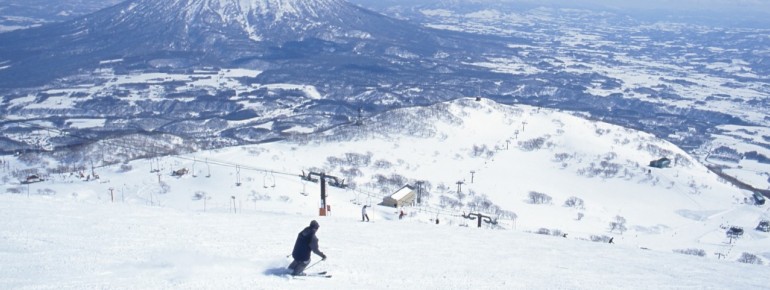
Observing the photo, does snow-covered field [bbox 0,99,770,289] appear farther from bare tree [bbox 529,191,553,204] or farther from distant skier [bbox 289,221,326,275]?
bare tree [bbox 529,191,553,204]

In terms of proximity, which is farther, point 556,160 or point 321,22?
point 321,22

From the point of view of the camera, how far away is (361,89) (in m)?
117

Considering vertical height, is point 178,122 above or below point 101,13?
below

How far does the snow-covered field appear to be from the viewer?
38.4 ft

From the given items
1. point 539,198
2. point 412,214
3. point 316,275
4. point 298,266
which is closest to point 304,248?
point 298,266

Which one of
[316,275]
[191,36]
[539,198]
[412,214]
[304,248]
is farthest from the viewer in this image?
[191,36]

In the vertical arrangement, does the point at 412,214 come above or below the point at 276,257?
below

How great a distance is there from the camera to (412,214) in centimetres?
3281

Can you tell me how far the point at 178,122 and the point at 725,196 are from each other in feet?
225

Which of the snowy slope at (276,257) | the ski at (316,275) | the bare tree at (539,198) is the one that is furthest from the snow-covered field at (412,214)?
the bare tree at (539,198)

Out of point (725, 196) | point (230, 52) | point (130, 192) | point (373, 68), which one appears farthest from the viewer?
A: point (230, 52)

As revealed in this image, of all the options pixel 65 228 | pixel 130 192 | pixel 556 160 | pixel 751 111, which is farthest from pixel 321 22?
pixel 65 228

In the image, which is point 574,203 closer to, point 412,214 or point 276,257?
point 412,214

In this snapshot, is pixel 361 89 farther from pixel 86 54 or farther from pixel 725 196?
pixel 725 196
